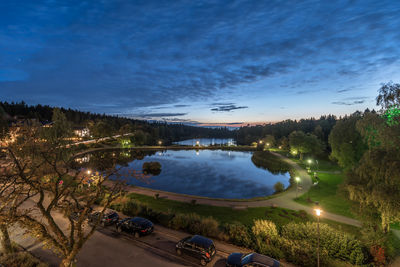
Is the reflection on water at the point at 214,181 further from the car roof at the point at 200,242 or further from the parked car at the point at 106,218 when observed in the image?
the car roof at the point at 200,242

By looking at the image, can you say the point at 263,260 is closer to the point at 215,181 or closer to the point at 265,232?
the point at 265,232

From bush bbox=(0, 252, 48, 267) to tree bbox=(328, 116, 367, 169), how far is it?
43310 millimetres

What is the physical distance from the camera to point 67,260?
1017cm

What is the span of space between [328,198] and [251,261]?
72.8ft

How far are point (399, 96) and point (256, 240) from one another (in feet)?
54.2

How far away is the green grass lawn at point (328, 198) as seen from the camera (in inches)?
942

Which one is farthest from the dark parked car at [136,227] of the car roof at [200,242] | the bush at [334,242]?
the bush at [334,242]

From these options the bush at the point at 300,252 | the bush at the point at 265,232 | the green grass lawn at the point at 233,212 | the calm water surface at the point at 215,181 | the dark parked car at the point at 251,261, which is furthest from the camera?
the calm water surface at the point at 215,181

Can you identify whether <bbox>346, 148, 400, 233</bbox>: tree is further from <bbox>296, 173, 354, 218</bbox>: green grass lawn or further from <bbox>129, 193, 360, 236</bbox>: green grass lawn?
<bbox>129, 193, 360, 236</bbox>: green grass lawn

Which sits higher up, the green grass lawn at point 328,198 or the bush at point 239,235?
the bush at point 239,235

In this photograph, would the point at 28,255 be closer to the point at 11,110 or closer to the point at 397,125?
the point at 397,125

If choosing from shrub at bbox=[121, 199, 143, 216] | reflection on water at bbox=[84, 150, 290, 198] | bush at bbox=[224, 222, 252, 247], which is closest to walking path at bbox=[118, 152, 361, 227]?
reflection on water at bbox=[84, 150, 290, 198]

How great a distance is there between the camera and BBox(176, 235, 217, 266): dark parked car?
1406 cm

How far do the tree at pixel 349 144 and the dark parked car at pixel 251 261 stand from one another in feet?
103
